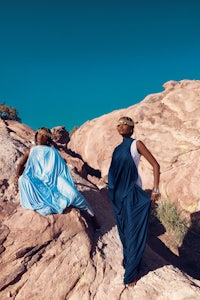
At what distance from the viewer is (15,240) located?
4762 mm

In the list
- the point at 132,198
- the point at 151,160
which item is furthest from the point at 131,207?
the point at 151,160

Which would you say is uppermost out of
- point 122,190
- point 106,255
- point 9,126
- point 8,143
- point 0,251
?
point 9,126

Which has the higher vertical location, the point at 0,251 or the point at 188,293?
the point at 0,251

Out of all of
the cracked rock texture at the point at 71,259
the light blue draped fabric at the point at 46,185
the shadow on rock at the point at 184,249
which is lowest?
the shadow on rock at the point at 184,249

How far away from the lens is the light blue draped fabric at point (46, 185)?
503 cm

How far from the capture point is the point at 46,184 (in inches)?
202

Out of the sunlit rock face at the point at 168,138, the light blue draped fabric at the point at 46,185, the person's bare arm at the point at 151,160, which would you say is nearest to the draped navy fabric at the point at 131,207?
the person's bare arm at the point at 151,160

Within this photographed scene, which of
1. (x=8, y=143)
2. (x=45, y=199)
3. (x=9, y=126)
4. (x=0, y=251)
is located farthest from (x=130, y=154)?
(x=9, y=126)

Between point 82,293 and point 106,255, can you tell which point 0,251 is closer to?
point 82,293

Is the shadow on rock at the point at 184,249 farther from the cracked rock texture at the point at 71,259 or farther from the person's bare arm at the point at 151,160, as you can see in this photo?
the person's bare arm at the point at 151,160

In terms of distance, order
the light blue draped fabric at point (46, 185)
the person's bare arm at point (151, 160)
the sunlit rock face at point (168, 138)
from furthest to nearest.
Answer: the sunlit rock face at point (168, 138)
the light blue draped fabric at point (46, 185)
the person's bare arm at point (151, 160)

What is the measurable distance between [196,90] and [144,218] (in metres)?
9.22

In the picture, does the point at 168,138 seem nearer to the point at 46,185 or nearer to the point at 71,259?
the point at 46,185

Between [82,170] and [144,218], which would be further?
[82,170]
